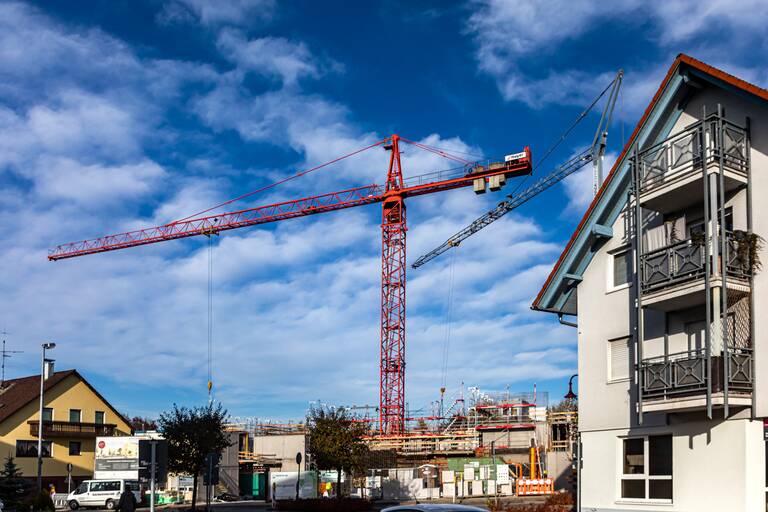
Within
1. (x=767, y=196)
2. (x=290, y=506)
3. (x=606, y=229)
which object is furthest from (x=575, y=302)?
(x=290, y=506)

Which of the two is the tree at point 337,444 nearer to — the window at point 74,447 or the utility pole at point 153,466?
the utility pole at point 153,466

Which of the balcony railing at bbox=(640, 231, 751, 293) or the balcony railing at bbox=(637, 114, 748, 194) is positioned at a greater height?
the balcony railing at bbox=(637, 114, 748, 194)

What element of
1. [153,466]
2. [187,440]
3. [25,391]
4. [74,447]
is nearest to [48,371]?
[25,391]

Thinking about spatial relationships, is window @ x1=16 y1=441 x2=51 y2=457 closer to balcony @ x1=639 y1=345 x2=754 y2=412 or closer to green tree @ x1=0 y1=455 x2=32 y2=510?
green tree @ x1=0 y1=455 x2=32 y2=510

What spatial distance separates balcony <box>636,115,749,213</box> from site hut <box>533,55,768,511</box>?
35 mm

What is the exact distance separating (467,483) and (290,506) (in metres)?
10.8

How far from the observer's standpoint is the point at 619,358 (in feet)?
Answer: 73.2

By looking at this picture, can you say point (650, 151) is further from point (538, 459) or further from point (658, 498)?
point (538, 459)

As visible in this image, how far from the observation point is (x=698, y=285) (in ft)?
61.5

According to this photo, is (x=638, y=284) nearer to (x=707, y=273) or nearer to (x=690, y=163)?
(x=707, y=273)

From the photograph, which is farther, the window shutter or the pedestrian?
the pedestrian

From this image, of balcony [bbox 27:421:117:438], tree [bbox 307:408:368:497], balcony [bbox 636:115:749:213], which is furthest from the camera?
balcony [bbox 27:421:117:438]

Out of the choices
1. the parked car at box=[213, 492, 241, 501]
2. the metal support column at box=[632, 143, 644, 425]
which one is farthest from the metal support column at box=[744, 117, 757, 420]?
the parked car at box=[213, 492, 241, 501]

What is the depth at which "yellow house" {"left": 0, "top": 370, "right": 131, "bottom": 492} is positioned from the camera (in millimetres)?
59344
